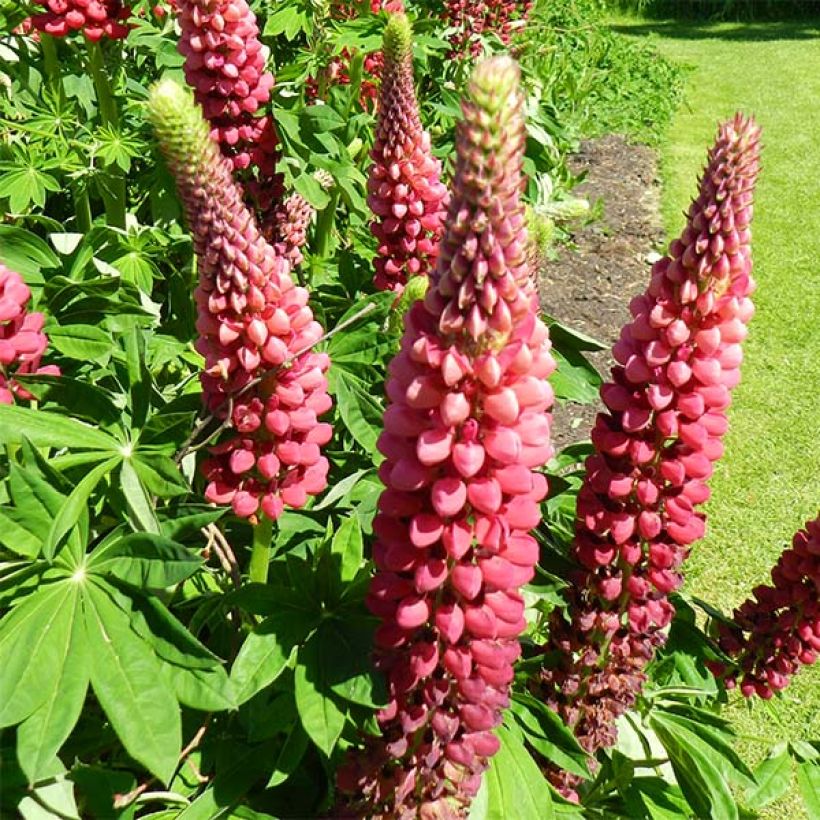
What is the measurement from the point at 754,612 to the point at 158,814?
1552 mm

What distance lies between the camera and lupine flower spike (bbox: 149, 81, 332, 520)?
4.96ft

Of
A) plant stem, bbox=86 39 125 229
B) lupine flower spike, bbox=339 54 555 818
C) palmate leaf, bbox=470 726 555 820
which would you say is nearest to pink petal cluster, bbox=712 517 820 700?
palmate leaf, bbox=470 726 555 820

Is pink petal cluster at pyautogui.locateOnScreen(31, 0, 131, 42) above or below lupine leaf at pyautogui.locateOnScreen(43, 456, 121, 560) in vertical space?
above

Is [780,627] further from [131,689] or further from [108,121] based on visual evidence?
[108,121]

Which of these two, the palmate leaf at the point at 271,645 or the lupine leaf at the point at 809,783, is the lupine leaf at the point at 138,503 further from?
the lupine leaf at the point at 809,783

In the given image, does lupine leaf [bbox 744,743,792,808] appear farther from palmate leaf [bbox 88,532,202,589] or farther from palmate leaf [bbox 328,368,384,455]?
palmate leaf [bbox 88,532,202,589]

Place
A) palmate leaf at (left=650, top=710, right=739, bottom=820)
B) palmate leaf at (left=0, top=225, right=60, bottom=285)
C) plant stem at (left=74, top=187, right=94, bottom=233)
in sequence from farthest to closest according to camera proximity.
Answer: plant stem at (left=74, top=187, right=94, bottom=233) < palmate leaf at (left=0, top=225, right=60, bottom=285) < palmate leaf at (left=650, top=710, right=739, bottom=820)

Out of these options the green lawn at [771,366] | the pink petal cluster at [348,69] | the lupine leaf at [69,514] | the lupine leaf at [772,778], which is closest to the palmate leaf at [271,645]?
the lupine leaf at [69,514]

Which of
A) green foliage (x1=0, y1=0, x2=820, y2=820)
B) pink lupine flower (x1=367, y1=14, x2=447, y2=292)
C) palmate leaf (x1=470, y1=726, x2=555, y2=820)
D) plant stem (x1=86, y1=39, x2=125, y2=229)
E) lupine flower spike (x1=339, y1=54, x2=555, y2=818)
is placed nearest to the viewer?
lupine flower spike (x1=339, y1=54, x2=555, y2=818)

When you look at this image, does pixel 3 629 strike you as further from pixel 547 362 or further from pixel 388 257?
pixel 388 257

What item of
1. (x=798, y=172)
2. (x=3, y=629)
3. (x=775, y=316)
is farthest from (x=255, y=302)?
(x=798, y=172)

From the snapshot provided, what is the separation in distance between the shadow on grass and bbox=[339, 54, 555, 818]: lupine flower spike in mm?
15615

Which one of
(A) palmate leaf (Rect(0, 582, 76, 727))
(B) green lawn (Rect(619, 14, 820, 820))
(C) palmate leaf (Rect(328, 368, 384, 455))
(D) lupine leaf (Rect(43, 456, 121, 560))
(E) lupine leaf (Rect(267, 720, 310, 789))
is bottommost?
(B) green lawn (Rect(619, 14, 820, 820))

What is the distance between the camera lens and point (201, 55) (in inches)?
92.6
